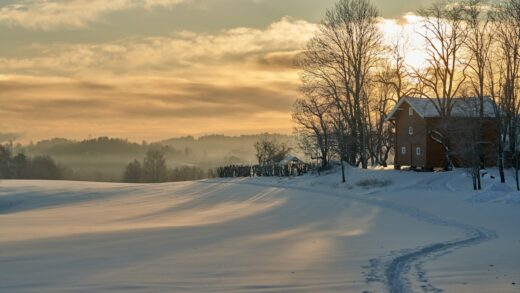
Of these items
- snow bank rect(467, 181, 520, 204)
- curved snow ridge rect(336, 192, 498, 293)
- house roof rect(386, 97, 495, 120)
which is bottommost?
curved snow ridge rect(336, 192, 498, 293)

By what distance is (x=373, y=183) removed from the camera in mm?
43219

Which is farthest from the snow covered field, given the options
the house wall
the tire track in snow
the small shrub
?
the house wall

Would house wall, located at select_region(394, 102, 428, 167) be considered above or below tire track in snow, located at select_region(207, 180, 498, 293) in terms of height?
above

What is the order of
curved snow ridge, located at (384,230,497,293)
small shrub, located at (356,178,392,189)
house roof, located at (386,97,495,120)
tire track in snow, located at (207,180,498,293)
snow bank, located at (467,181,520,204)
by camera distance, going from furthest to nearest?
1. house roof, located at (386,97,495,120)
2. small shrub, located at (356,178,392,189)
3. snow bank, located at (467,181,520,204)
4. tire track in snow, located at (207,180,498,293)
5. curved snow ridge, located at (384,230,497,293)

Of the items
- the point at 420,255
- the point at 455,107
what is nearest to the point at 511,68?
the point at 455,107

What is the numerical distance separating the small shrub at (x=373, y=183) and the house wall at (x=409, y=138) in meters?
7.02

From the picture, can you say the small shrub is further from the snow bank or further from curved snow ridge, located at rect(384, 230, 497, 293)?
curved snow ridge, located at rect(384, 230, 497, 293)

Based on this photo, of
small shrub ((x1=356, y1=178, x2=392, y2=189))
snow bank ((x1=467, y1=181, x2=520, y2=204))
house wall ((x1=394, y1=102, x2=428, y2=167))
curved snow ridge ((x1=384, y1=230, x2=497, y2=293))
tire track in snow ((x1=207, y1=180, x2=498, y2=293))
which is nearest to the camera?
curved snow ridge ((x1=384, y1=230, x2=497, y2=293))

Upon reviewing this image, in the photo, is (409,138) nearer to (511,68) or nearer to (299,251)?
(511,68)

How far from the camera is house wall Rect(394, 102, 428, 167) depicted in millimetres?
49031

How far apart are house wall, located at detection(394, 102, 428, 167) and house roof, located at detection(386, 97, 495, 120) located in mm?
581

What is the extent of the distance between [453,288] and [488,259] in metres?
3.84

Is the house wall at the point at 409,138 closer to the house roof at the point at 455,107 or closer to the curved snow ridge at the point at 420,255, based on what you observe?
the house roof at the point at 455,107

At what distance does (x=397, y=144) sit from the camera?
53.7m
